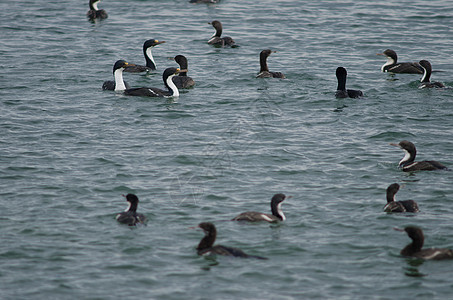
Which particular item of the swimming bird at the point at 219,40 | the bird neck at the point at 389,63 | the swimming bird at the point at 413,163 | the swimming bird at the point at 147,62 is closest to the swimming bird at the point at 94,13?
the swimming bird at the point at 219,40

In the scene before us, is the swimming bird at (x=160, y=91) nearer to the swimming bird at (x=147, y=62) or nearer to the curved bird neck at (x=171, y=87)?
the curved bird neck at (x=171, y=87)

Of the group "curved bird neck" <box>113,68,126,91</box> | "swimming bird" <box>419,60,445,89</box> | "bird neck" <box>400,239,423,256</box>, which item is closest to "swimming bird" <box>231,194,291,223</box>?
"bird neck" <box>400,239,423,256</box>

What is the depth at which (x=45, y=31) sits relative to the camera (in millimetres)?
29141

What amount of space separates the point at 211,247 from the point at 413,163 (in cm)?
573

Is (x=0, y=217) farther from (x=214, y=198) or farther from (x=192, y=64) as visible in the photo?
(x=192, y=64)

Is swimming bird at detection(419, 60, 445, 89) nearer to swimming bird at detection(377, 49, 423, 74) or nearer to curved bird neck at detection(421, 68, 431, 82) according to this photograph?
curved bird neck at detection(421, 68, 431, 82)

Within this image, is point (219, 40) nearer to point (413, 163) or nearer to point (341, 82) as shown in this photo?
point (341, 82)

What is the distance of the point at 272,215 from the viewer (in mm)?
13062

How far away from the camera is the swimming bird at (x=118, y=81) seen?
20875 mm

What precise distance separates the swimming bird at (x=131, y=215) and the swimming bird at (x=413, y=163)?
5.90 meters

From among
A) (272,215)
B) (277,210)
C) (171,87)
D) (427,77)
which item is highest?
(427,77)

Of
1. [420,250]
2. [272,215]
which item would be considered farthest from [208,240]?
[420,250]

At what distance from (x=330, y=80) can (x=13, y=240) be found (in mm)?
12499

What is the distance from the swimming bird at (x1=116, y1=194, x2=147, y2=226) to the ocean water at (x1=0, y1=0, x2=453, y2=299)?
0.15 meters
